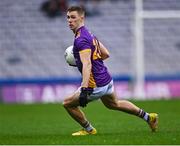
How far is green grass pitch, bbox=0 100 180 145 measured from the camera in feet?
34.6

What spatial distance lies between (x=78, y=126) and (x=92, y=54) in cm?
360

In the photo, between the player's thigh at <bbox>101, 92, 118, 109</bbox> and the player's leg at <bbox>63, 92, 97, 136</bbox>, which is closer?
the player's leg at <bbox>63, 92, 97, 136</bbox>

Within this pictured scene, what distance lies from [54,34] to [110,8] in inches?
102

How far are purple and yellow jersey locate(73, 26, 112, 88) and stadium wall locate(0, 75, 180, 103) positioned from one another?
13311mm

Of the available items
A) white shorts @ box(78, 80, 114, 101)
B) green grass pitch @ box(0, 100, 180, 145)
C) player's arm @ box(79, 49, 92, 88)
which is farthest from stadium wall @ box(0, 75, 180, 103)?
player's arm @ box(79, 49, 92, 88)

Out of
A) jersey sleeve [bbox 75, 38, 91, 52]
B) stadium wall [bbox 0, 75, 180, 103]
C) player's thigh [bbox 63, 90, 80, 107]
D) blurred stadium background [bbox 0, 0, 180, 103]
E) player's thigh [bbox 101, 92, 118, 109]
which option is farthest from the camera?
blurred stadium background [bbox 0, 0, 180, 103]

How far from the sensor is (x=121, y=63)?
2873cm

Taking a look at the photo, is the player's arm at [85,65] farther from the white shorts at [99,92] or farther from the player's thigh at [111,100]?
the player's thigh at [111,100]

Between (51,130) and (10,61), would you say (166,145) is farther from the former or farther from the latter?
(10,61)

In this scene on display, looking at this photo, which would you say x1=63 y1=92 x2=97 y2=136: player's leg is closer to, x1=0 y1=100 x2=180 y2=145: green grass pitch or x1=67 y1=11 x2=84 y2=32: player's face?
x1=0 y1=100 x2=180 y2=145: green grass pitch

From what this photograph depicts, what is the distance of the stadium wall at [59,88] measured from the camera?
2480 centimetres

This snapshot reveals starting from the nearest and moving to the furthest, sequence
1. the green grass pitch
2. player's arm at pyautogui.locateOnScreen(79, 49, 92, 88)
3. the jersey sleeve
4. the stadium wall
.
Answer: the green grass pitch < player's arm at pyautogui.locateOnScreen(79, 49, 92, 88) < the jersey sleeve < the stadium wall

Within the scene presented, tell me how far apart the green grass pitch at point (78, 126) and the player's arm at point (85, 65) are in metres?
0.84

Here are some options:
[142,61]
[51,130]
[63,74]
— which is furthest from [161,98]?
[51,130]
